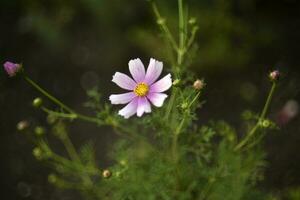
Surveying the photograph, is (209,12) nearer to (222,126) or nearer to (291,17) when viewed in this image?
(291,17)

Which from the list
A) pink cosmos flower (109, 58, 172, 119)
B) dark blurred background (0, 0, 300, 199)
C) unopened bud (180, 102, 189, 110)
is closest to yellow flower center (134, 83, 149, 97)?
pink cosmos flower (109, 58, 172, 119)

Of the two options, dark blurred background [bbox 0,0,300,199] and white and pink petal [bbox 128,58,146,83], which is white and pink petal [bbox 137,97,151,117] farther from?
dark blurred background [bbox 0,0,300,199]

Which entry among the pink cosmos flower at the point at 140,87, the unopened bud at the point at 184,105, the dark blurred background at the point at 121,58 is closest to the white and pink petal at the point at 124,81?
the pink cosmos flower at the point at 140,87

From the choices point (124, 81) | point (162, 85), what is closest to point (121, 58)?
point (124, 81)

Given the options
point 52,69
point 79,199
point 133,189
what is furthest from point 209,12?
point 133,189

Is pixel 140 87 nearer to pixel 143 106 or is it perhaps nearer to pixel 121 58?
pixel 143 106

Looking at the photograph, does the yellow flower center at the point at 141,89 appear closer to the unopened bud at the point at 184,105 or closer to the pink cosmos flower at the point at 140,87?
the pink cosmos flower at the point at 140,87
